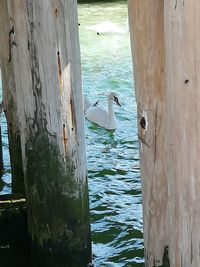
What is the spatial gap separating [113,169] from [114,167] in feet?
0.29

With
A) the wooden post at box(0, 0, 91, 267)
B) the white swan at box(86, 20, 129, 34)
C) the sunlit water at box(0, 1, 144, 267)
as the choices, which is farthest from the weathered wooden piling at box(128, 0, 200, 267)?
the white swan at box(86, 20, 129, 34)

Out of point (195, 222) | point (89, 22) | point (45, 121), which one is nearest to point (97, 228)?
point (45, 121)

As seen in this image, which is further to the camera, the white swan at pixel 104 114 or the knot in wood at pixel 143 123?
the white swan at pixel 104 114

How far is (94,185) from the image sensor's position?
587 centimetres

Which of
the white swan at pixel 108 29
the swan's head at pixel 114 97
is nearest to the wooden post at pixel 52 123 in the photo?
the swan's head at pixel 114 97

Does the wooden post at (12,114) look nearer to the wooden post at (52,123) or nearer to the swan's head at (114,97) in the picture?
the wooden post at (52,123)

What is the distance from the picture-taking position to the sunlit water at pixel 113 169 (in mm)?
4613

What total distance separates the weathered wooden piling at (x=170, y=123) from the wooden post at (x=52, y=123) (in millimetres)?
672

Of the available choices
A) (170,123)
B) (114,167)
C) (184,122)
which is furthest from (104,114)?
(184,122)

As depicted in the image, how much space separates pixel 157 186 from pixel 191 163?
680 mm

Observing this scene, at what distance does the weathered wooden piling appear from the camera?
2107 millimetres

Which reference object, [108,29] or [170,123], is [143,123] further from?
[108,29]

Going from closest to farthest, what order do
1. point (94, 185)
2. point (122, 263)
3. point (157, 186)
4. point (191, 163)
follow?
1. point (191, 163)
2. point (157, 186)
3. point (122, 263)
4. point (94, 185)

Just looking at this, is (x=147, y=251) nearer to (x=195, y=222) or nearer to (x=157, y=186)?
(x=157, y=186)
